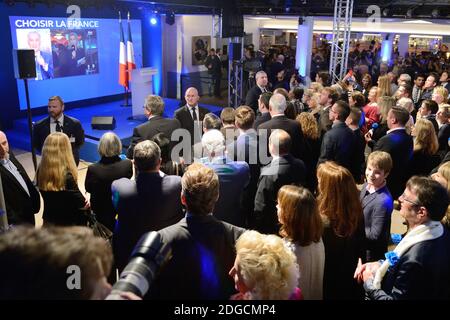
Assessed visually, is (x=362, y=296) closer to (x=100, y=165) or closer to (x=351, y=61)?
(x=100, y=165)

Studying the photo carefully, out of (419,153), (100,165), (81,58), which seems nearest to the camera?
(100,165)

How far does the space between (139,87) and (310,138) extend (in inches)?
Answer: 210

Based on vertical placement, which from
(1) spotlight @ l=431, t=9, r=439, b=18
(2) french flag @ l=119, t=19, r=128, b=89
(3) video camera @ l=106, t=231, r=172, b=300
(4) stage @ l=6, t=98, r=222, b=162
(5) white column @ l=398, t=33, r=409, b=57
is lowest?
(4) stage @ l=6, t=98, r=222, b=162

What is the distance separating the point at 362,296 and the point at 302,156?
2.04 m

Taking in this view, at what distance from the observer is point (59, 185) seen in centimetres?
267

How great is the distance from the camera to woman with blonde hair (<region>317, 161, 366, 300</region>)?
2.13 m

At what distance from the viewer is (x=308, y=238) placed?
1944mm

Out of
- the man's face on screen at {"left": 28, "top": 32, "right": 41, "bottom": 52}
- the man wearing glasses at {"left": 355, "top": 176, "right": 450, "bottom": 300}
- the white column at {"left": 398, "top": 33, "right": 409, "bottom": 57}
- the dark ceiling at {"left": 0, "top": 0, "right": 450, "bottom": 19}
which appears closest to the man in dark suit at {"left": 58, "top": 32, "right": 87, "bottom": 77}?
the man's face on screen at {"left": 28, "top": 32, "right": 41, "bottom": 52}

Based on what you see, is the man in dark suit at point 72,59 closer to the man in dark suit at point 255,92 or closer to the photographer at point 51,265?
the man in dark suit at point 255,92

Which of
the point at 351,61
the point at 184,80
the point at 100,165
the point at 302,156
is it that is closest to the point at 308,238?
the point at 100,165

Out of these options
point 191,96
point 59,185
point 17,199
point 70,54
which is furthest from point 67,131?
point 70,54

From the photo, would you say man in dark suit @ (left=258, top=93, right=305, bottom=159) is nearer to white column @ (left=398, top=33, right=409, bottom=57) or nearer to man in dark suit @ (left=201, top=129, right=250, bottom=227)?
man in dark suit @ (left=201, top=129, right=250, bottom=227)

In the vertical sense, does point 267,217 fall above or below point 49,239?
below

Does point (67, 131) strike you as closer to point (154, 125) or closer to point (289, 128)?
point (154, 125)
